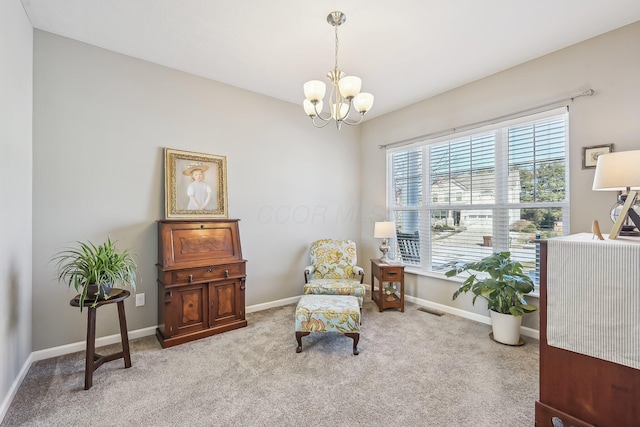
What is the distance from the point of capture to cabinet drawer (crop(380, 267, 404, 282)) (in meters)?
3.72

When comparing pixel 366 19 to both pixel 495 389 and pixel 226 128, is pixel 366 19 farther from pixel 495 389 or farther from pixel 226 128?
pixel 495 389

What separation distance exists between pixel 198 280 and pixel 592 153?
384 centimetres

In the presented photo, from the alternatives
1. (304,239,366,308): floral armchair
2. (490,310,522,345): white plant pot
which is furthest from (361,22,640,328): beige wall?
(304,239,366,308): floral armchair

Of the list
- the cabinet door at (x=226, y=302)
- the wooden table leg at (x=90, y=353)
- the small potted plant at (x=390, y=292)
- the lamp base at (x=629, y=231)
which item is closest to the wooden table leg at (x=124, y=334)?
the wooden table leg at (x=90, y=353)

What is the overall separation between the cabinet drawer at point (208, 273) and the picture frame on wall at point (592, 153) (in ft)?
11.4

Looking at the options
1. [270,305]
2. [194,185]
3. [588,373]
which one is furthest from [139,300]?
[588,373]

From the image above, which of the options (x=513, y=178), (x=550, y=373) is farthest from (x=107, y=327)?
(x=513, y=178)

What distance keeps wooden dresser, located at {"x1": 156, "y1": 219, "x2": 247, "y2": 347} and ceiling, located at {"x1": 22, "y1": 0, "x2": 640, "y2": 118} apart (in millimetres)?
1697

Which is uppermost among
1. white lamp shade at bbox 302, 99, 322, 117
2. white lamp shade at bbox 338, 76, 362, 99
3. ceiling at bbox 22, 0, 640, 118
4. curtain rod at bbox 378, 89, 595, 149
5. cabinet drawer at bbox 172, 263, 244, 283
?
ceiling at bbox 22, 0, 640, 118

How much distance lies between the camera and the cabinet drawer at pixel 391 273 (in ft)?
12.2

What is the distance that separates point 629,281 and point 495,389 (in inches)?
46.0

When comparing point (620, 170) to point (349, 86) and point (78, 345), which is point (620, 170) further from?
point (78, 345)

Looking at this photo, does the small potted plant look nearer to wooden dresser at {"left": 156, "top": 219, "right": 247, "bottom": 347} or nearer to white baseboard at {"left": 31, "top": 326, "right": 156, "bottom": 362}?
wooden dresser at {"left": 156, "top": 219, "right": 247, "bottom": 347}

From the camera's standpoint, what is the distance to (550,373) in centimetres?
161
